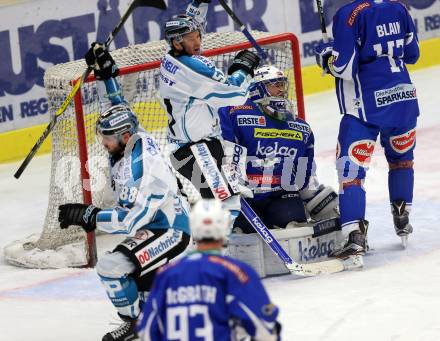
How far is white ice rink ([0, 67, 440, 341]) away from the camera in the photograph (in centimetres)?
560

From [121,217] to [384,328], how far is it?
1.23 metres

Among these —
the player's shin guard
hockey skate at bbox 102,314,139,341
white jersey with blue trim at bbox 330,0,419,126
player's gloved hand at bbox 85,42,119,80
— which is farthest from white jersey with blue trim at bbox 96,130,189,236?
white jersey with blue trim at bbox 330,0,419,126

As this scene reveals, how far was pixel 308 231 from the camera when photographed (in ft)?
21.7

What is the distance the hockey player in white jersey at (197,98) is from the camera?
6297mm

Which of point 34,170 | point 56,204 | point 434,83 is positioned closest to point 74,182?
point 56,204

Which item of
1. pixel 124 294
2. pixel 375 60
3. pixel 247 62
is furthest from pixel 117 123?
pixel 375 60

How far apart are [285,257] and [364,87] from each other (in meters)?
0.99

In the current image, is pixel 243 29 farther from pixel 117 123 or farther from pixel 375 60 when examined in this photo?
pixel 117 123

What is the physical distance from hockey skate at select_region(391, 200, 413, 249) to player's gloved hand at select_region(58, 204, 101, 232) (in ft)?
6.78

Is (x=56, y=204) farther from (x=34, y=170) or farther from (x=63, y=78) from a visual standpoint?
(x=34, y=170)

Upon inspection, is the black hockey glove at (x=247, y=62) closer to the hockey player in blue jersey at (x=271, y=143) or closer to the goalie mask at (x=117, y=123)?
the hockey player in blue jersey at (x=271, y=143)

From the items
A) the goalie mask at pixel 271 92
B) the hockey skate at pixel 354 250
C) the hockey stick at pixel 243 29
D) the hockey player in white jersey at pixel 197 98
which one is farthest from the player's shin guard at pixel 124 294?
the hockey stick at pixel 243 29

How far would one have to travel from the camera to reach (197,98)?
6.35 meters

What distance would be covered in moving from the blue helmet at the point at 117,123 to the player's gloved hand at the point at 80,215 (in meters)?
0.34
